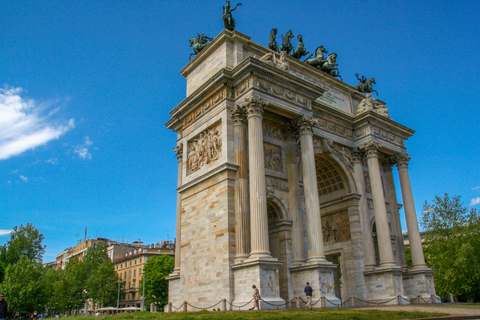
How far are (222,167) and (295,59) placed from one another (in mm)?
11995

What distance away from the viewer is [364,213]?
1167 inches

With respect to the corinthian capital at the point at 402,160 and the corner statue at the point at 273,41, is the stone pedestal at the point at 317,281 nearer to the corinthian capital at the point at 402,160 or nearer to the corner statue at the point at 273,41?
the corinthian capital at the point at 402,160

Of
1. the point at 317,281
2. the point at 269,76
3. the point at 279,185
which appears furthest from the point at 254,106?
the point at 317,281

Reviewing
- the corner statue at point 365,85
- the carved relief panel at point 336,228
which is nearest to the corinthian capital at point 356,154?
the carved relief panel at point 336,228

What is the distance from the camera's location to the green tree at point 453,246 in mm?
38125

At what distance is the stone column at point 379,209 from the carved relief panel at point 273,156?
8.24m

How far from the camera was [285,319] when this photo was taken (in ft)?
40.0

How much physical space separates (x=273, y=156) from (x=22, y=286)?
38543 millimetres

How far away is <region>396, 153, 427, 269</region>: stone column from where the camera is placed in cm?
2934

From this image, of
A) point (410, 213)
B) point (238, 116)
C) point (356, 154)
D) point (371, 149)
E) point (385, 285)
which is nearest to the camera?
point (238, 116)

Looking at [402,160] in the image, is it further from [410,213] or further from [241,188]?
[241,188]

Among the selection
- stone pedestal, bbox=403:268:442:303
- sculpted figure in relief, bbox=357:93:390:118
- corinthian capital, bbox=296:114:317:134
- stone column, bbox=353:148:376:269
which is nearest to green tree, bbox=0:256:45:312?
stone column, bbox=353:148:376:269

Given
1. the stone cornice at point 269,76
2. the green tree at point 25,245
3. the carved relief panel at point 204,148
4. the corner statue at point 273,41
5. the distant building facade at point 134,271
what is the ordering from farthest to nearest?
the distant building facade at point 134,271 < the green tree at point 25,245 < the corner statue at point 273,41 < the carved relief panel at point 204,148 < the stone cornice at point 269,76

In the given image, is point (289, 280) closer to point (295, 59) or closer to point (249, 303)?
point (249, 303)
